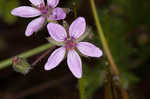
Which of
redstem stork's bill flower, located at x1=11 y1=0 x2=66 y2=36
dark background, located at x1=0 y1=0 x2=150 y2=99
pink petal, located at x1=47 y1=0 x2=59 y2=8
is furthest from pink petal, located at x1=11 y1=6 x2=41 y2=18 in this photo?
dark background, located at x1=0 y1=0 x2=150 y2=99

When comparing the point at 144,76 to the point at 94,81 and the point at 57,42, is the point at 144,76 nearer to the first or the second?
the point at 94,81

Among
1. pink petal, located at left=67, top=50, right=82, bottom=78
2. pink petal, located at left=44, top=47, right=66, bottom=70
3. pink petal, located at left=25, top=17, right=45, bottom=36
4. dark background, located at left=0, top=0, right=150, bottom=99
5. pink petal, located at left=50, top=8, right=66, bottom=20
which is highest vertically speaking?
pink petal, located at left=50, top=8, right=66, bottom=20

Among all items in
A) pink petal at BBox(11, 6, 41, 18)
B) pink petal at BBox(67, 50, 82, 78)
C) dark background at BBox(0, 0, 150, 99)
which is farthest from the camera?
dark background at BBox(0, 0, 150, 99)

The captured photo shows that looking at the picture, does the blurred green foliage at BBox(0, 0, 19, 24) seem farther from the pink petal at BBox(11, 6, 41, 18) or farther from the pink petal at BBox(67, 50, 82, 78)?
the pink petal at BBox(67, 50, 82, 78)

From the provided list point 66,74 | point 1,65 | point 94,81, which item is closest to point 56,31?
point 1,65

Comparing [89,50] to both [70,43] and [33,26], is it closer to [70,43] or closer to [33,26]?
[70,43]
